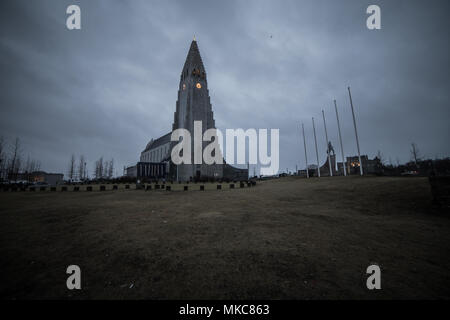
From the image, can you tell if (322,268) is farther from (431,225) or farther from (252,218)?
(431,225)

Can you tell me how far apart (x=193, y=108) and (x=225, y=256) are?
66268 mm

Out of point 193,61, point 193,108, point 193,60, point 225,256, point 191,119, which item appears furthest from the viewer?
point 193,60

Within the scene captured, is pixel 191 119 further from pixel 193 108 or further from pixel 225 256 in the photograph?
pixel 225 256

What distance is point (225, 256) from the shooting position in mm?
4367

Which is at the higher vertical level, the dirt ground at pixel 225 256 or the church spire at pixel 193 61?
the church spire at pixel 193 61

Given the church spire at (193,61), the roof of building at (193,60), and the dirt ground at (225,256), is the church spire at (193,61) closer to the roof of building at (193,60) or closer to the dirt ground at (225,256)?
the roof of building at (193,60)

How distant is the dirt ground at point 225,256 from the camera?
3090mm

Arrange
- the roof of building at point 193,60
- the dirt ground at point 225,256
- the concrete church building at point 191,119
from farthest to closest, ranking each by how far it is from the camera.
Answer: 1. the roof of building at point 193,60
2. the concrete church building at point 191,119
3. the dirt ground at point 225,256

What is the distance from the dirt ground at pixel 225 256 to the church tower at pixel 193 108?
2182 inches

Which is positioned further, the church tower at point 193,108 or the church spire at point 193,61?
the church spire at point 193,61

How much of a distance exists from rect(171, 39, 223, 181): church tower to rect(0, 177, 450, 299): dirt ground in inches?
2182

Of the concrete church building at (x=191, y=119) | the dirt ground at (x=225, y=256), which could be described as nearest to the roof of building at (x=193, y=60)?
the concrete church building at (x=191, y=119)

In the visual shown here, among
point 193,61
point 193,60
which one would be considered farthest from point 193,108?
point 193,60

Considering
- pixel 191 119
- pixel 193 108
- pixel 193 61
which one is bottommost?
pixel 191 119
